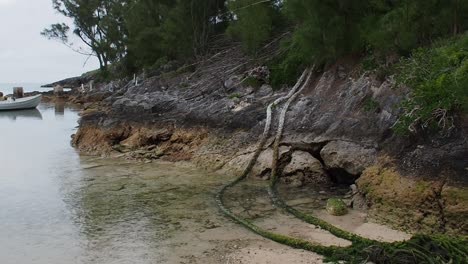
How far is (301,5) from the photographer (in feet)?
43.4

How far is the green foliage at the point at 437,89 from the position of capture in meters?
7.65

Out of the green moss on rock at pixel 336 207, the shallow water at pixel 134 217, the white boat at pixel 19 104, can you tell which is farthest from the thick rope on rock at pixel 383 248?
the white boat at pixel 19 104

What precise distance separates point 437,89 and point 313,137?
3415 mm

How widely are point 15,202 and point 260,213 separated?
5255 millimetres

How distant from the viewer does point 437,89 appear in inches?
316

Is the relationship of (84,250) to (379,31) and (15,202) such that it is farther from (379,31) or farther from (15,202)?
(379,31)

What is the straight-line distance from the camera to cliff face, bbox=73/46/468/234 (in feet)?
24.9

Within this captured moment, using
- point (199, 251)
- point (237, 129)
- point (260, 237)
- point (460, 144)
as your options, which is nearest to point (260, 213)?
point (260, 237)

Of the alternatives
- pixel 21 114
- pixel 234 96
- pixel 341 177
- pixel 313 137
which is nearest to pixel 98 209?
pixel 313 137

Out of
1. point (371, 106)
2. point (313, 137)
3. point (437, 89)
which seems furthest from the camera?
point (313, 137)

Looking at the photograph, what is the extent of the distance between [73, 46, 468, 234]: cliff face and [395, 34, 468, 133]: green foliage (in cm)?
29

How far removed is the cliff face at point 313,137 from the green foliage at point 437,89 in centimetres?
29

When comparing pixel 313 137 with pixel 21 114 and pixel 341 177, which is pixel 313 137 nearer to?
pixel 341 177

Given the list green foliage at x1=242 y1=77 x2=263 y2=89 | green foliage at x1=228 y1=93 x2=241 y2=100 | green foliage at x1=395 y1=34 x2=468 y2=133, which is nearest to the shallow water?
green foliage at x1=395 y1=34 x2=468 y2=133
